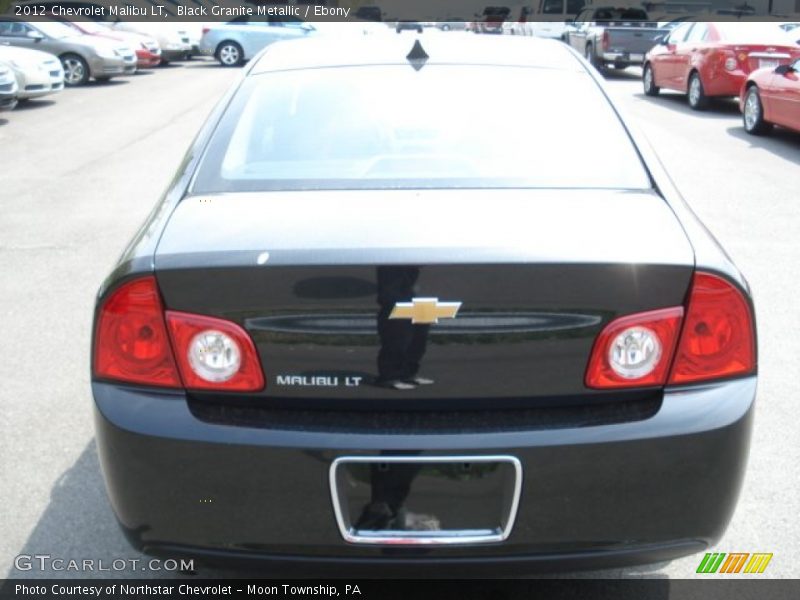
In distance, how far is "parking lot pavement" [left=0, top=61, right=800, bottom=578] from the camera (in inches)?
145

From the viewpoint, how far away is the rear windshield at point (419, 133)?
3227 millimetres

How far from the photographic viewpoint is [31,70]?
16734 mm

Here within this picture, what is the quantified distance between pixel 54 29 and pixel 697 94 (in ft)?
44.4

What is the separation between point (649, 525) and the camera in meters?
2.62

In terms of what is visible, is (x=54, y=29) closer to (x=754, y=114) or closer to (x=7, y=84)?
(x=7, y=84)

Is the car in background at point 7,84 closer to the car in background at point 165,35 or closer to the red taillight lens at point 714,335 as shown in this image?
the car in background at point 165,35

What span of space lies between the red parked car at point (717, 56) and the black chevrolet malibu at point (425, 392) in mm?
13664

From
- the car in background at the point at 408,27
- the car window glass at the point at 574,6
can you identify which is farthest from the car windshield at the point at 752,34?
the car window glass at the point at 574,6

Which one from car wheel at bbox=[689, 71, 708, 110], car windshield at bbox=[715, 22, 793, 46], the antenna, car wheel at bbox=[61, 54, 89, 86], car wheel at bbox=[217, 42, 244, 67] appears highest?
the antenna


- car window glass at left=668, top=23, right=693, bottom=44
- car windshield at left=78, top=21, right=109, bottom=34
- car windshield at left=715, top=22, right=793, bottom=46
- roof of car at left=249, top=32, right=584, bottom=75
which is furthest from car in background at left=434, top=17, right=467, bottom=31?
roof of car at left=249, top=32, right=584, bottom=75

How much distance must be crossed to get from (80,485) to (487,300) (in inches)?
84.9

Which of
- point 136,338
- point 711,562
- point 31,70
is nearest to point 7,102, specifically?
point 31,70

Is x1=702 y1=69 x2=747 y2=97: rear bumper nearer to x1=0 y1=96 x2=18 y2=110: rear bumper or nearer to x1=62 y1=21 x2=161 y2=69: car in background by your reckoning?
x1=0 y1=96 x2=18 y2=110: rear bumper

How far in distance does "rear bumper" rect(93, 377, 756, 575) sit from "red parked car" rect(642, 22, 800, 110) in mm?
13728
